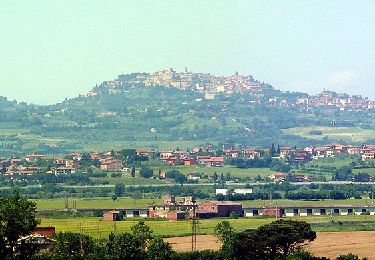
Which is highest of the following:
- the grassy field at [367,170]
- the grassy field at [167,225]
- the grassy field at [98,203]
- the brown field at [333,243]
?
the grassy field at [367,170]

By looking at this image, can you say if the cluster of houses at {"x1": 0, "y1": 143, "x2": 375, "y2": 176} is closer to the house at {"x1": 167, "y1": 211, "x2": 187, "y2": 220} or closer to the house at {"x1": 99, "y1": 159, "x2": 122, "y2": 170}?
the house at {"x1": 99, "y1": 159, "x2": 122, "y2": 170}

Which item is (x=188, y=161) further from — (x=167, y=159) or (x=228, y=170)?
(x=228, y=170)

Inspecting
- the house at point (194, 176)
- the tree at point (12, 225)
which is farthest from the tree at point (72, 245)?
the house at point (194, 176)

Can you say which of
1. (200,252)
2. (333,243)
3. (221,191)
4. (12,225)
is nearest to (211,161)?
(221,191)

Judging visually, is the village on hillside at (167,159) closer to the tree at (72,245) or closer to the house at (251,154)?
the house at (251,154)

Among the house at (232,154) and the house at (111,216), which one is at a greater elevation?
the house at (232,154)

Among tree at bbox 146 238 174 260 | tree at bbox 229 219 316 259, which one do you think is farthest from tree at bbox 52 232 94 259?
tree at bbox 229 219 316 259
